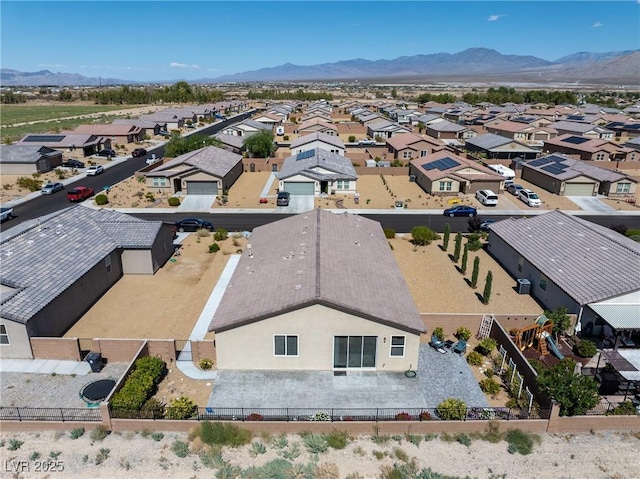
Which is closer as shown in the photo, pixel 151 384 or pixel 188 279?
pixel 151 384

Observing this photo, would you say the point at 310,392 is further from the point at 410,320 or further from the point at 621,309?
the point at 621,309

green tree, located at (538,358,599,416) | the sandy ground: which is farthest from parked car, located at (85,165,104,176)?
green tree, located at (538,358,599,416)

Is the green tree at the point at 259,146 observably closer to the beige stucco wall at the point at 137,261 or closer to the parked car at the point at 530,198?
the parked car at the point at 530,198

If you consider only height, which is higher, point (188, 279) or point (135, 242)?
point (135, 242)

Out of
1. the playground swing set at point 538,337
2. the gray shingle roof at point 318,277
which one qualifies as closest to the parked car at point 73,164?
the gray shingle roof at point 318,277

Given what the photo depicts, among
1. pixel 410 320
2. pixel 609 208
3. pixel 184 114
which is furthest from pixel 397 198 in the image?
pixel 184 114

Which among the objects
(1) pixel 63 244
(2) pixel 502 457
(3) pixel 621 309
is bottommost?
(2) pixel 502 457
